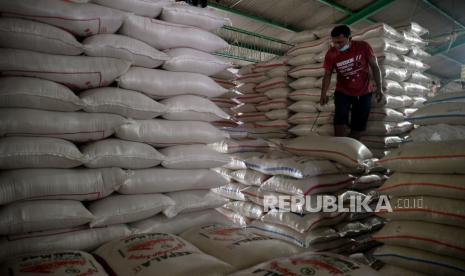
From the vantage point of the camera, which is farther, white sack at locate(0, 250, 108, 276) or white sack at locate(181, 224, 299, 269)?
white sack at locate(181, 224, 299, 269)

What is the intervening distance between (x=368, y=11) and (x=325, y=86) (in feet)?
13.7

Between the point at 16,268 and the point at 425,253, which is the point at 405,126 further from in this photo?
the point at 16,268

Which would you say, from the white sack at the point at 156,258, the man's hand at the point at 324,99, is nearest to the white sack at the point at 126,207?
the white sack at the point at 156,258

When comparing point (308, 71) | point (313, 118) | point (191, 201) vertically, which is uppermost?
point (308, 71)

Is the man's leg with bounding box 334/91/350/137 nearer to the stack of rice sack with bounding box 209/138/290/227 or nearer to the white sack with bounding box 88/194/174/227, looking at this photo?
the stack of rice sack with bounding box 209/138/290/227

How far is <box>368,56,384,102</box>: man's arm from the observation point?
2971 mm

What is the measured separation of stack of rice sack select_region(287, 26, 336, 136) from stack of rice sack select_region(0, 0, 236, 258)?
58.8 inches

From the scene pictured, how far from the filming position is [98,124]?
175cm

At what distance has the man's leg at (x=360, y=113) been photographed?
306cm

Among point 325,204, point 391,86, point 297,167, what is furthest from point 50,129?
point 391,86

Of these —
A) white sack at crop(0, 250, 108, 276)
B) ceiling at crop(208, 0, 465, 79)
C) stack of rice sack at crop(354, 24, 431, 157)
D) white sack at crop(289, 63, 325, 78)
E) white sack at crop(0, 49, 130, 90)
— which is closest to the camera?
white sack at crop(0, 250, 108, 276)

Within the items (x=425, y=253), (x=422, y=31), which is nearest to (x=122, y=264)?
(x=425, y=253)

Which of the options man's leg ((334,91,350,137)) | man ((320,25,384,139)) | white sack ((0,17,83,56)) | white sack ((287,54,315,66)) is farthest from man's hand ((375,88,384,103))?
white sack ((0,17,83,56))

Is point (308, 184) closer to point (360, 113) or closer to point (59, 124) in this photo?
point (360, 113)
